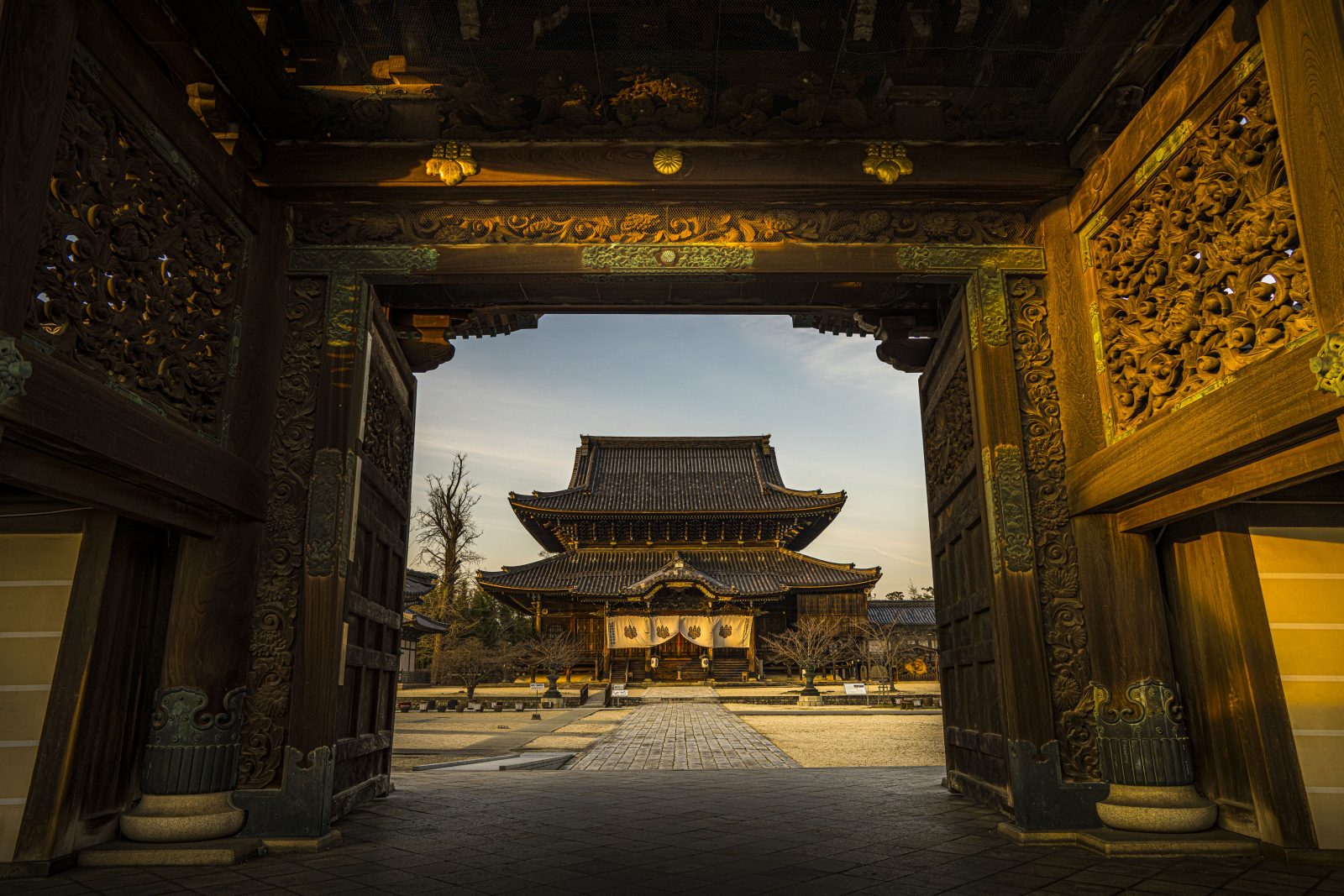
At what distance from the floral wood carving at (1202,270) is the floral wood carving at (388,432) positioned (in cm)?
432

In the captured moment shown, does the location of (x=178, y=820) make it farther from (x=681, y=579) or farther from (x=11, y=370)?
(x=681, y=579)

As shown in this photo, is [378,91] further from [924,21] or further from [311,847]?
[311,847]

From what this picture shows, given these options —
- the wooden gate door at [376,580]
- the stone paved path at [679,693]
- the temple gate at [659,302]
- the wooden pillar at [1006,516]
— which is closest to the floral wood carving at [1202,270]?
the temple gate at [659,302]

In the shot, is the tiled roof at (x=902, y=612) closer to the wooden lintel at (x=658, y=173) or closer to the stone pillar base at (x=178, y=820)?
the wooden lintel at (x=658, y=173)

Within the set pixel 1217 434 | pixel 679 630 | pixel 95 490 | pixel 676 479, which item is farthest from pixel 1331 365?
pixel 676 479

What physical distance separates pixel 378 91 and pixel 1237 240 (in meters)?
4.30

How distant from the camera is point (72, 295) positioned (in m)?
3.19

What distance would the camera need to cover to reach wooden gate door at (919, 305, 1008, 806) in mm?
4852

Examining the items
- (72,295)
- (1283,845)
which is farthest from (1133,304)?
(72,295)

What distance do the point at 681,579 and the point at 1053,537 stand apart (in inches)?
940

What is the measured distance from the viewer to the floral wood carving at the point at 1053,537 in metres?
4.30

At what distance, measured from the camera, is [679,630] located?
2886 cm

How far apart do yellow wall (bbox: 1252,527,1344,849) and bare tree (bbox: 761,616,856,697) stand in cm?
2252

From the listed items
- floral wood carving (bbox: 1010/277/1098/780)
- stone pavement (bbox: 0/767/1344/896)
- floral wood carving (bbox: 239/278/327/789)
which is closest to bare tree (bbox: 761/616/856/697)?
stone pavement (bbox: 0/767/1344/896)
